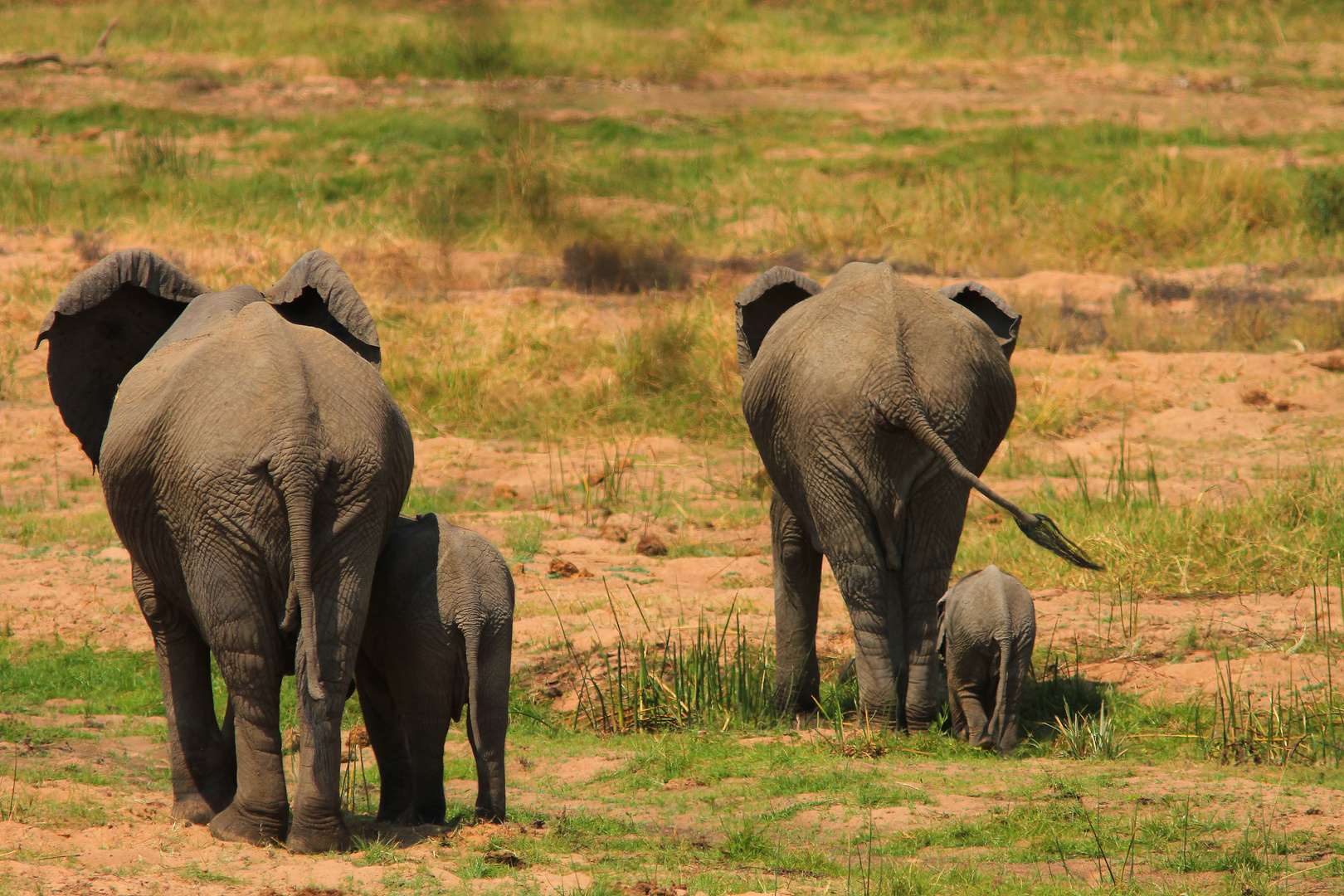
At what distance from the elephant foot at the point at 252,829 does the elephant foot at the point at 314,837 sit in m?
0.12

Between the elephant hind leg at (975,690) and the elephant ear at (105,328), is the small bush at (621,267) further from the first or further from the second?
the elephant ear at (105,328)

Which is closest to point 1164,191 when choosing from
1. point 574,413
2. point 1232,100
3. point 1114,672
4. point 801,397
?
point 1232,100

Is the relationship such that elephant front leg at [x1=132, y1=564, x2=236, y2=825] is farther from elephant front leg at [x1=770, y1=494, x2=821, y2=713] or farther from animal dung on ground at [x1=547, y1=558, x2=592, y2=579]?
animal dung on ground at [x1=547, y1=558, x2=592, y2=579]

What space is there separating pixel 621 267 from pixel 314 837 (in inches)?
463

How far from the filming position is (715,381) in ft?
43.2

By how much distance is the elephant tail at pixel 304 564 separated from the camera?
15.4ft

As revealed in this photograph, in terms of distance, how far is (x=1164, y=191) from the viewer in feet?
60.1

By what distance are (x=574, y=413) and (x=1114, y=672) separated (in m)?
6.26

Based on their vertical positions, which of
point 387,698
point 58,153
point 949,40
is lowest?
point 387,698

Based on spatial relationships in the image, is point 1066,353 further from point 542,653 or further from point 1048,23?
point 1048,23

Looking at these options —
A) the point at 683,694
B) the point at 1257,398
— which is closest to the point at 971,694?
the point at 683,694

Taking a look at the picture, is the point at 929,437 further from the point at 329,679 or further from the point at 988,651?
the point at 329,679

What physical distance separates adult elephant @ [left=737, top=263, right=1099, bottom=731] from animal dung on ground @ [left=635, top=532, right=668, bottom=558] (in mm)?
3017

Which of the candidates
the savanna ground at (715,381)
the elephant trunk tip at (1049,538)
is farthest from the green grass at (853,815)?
the elephant trunk tip at (1049,538)
